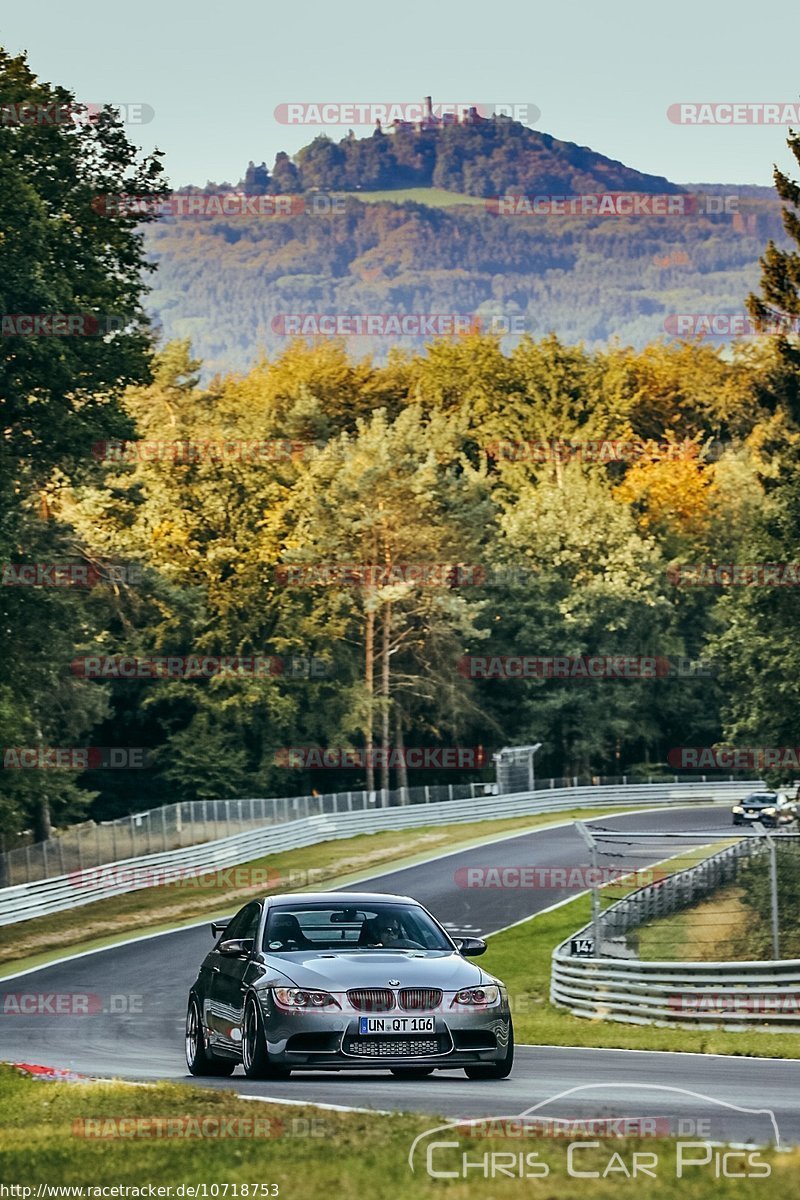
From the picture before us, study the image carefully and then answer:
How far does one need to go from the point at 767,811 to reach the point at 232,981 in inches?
2147

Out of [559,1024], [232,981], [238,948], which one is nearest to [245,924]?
[238,948]

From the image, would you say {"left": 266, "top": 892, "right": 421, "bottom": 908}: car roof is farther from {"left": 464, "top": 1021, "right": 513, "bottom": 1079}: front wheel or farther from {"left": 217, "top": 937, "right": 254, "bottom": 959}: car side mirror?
{"left": 464, "top": 1021, "right": 513, "bottom": 1079}: front wheel

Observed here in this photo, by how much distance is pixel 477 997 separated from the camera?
14.4m

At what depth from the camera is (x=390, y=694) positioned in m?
86.1

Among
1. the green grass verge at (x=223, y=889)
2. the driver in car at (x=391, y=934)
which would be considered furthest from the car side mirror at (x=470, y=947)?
the green grass verge at (x=223, y=889)

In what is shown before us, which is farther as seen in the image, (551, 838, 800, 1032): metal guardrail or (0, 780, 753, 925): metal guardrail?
(0, 780, 753, 925): metal guardrail

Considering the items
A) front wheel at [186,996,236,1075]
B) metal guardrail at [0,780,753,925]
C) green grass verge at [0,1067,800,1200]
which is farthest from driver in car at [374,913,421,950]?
metal guardrail at [0,780,753,925]

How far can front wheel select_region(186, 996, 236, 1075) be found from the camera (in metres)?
16.4

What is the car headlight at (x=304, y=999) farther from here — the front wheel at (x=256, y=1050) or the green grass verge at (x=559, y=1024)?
the green grass verge at (x=559, y=1024)

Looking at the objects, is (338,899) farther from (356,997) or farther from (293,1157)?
(293,1157)

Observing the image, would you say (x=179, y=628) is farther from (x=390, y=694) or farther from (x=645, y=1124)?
(x=645, y=1124)

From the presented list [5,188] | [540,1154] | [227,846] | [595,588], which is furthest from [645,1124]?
[595,588]

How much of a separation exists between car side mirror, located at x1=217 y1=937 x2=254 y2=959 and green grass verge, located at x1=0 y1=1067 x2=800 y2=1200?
1921mm

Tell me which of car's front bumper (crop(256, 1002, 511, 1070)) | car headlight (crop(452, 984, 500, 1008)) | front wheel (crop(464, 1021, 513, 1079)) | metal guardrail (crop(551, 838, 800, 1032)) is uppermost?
car headlight (crop(452, 984, 500, 1008))
